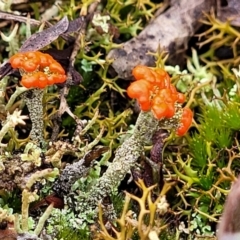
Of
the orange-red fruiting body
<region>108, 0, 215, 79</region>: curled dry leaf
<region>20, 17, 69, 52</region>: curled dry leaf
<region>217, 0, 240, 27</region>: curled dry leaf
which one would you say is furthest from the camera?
<region>217, 0, 240, 27</region>: curled dry leaf

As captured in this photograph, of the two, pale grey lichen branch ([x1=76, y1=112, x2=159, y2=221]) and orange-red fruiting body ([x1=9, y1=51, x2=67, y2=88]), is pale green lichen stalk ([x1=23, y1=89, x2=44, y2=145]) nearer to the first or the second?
orange-red fruiting body ([x1=9, y1=51, x2=67, y2=88])

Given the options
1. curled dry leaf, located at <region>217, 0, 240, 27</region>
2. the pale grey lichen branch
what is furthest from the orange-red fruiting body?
A: curled dry leaf, located at <region>217, 0, 240, 27</region>

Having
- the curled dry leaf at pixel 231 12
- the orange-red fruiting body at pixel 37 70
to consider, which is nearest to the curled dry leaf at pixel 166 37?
the curled dry leaf at pixel 231 12

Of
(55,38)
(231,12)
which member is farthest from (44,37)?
(231,12)

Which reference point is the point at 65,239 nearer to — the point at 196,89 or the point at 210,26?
the point at 196,89

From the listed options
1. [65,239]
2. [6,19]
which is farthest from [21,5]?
[65,239]

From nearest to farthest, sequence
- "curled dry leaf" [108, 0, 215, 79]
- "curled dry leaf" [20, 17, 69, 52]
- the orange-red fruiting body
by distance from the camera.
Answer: the orange-red fruiting body, "curled dry leaf" [20, 17, 69, 52], "curled dry leaf" [108, 0, 215, 79]
